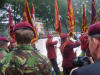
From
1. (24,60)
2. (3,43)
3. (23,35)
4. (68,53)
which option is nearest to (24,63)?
(24,60)

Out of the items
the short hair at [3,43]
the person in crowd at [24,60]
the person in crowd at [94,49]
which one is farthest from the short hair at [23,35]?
the short hair at [3,43]

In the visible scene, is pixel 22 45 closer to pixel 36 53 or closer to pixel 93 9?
pixel 36 53

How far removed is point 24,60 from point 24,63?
37mm

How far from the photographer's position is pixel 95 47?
1.34 m

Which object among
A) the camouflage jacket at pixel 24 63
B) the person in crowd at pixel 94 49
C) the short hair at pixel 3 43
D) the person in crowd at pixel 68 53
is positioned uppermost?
the person in crowd at pixel 94 49

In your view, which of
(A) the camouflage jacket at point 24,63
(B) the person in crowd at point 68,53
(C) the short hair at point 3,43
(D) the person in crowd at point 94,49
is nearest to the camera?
(D) the person in crowd at point 94,49

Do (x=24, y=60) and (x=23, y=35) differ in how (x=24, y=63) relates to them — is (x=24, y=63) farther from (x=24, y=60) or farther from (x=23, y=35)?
(x=23, y=35)

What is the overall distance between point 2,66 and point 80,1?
43355mm

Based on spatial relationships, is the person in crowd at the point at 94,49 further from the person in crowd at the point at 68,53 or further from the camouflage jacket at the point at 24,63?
the person in crowd at the point at 68,53

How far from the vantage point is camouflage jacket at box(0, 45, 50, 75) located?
1.91 meters

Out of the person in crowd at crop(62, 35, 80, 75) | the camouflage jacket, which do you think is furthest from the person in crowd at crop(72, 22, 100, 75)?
the person in crowd at crop(62, 35, 80, 75)

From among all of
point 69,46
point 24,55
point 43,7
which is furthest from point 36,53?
point 43,7

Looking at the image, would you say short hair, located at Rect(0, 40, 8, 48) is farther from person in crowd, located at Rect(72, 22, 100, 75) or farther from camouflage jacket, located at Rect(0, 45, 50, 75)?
person in crowd, located at Rect(72, 22, 100, 75)

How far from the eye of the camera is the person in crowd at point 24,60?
1911 millimetres
